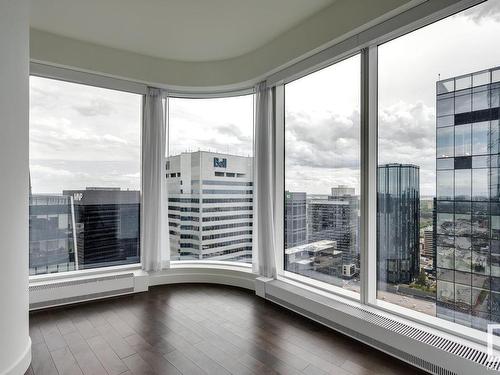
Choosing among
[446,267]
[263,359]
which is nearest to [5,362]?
[263,359]

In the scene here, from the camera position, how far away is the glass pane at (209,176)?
15.2 ft

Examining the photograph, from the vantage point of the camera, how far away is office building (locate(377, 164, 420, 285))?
273cm

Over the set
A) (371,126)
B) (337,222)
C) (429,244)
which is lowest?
(429,244)

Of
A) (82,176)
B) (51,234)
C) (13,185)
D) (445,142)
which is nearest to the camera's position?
(13,185)

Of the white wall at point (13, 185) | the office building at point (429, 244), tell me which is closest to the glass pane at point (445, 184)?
the office building at point (429, 244)

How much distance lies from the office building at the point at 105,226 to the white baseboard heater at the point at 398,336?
2485 mm

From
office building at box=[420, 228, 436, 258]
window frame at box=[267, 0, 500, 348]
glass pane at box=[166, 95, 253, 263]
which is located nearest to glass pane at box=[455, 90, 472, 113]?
window frame at box=[267, 0, 500, 348]

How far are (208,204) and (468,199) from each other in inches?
131

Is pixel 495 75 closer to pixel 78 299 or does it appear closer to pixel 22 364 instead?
pixel 22 364

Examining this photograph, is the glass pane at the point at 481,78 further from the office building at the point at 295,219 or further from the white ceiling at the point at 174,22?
the office building at the point at 295,219

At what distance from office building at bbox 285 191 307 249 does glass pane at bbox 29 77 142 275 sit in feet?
7.49

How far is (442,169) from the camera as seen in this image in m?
2.54

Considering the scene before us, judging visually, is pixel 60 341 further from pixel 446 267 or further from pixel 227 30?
pixel 227 30

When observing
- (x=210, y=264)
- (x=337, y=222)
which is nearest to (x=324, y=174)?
(x=337, y=222)
